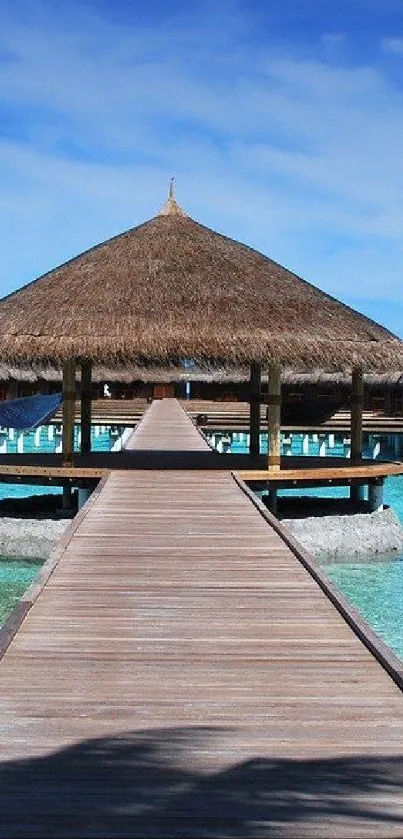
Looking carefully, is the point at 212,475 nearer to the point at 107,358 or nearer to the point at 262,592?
the point at 107,358

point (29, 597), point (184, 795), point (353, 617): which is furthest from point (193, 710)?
point (29, 597)


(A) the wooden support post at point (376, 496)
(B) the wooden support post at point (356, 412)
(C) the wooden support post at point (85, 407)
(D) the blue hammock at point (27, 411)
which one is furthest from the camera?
(D) the blue hammock at point (27, 411)

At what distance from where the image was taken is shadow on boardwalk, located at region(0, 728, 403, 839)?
9.18ft

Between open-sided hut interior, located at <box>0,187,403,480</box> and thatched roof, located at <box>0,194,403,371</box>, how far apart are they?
0.05 ft

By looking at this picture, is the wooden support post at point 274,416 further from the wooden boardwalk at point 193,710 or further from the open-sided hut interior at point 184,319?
the wooden boardwalk at point 193,710

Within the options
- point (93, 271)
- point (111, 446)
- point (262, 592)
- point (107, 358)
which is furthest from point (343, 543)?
point (111, 446)

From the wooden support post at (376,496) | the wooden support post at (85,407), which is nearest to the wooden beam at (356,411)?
the wooden support post at (376,496)

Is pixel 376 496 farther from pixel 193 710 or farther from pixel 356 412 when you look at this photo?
pixel 193 710

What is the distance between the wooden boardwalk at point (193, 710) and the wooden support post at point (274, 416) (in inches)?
190

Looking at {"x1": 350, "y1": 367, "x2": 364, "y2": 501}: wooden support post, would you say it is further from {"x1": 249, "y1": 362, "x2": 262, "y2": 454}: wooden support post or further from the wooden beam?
{"x1": 249, "y1": 362, "x2": 262, "y2": 454}: wooden support post

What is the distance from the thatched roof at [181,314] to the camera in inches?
434

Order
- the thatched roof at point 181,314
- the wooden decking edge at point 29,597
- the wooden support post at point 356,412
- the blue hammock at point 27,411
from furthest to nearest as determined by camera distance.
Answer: the blue hammock at point 27,411 → the wooden support post at point 356,412 → the thatched roof at point 181,314 → the wooden decking edge at point 29,597

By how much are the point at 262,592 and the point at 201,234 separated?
8.27 meters

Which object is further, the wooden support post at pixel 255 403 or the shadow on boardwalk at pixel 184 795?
the wooden support post at pixel 255 403
